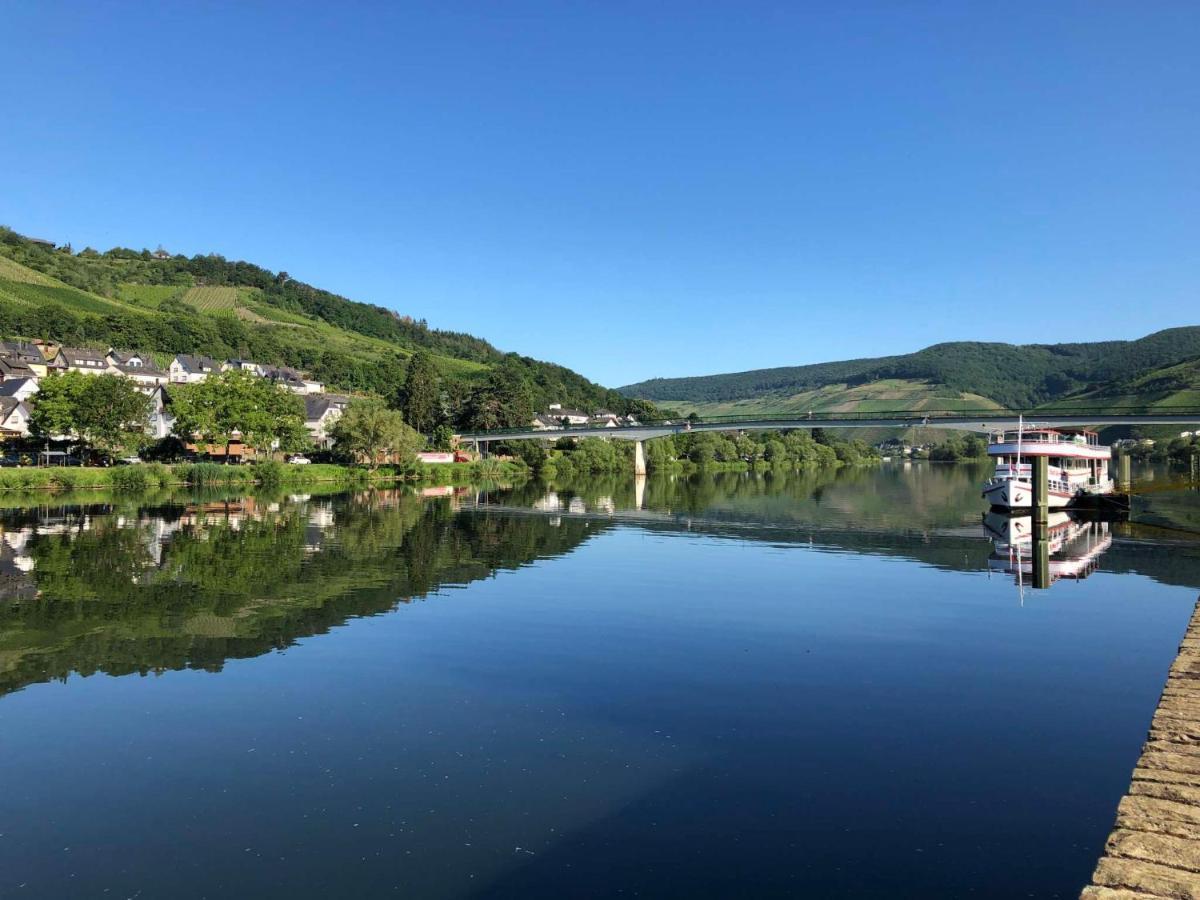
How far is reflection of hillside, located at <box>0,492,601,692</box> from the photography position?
16.2 metres

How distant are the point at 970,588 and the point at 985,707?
11.9 meters

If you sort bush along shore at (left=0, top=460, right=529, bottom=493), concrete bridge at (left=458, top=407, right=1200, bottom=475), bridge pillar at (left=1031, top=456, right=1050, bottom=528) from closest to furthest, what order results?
bridge pillar at (left=1031, top=456, right=1050, bottom=528), bush along shore at (left=0, top=460, right=529, bottom=493), concrete bridge at (left=458, top=407, right=1200, bottom=475)

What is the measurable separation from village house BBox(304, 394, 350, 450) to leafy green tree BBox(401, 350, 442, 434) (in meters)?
7.79

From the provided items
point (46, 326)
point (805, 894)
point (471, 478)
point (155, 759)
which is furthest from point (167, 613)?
point (46, 326)

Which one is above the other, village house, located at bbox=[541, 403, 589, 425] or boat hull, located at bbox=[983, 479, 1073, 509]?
village house, located at bbox=[541, 403, 589, 425]

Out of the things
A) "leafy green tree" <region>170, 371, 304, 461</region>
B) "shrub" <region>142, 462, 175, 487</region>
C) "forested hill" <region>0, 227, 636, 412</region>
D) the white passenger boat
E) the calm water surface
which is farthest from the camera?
"forested hill" <region>0, 227, 636, 412</region>

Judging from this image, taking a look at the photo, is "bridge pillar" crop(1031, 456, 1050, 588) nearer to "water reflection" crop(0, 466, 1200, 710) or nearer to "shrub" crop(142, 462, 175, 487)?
"water reflection" crop(0, 466, 1200, 710)

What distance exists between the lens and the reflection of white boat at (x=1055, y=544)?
91.2 ft

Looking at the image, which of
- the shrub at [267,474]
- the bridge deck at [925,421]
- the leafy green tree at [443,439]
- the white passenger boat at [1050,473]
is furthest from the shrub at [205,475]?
the white passenger boat at [1050,473]

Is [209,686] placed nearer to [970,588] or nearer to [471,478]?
A: [970,588]

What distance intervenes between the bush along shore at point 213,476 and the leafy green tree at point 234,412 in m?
6.60

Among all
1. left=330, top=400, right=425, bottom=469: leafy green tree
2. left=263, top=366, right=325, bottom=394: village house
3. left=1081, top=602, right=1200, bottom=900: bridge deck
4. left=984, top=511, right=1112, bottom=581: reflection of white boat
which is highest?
left=263, top=366, right=325, bottom=394: village house

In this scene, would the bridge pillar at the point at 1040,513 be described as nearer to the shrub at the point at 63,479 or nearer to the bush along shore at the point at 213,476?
the bush along shore at the point at 213,476

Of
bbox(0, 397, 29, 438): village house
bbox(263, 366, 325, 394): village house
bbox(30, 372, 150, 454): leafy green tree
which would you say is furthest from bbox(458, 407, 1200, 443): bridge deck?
bbox(0, 397, 29, 438): village house
